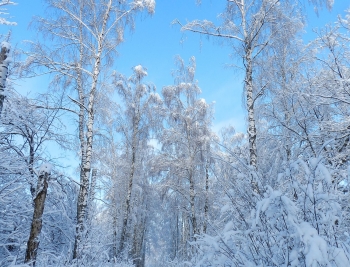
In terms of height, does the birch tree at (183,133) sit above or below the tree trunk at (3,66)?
above

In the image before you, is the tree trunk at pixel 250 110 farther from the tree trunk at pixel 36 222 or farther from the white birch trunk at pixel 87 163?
the tree trunk at pixel 36 222

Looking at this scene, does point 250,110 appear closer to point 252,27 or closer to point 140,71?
point 252,27

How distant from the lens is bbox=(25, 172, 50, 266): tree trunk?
3922 millimetres

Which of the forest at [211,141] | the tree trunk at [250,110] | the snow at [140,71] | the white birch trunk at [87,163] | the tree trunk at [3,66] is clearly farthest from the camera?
the snow at [140,71]

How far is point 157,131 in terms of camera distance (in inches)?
610

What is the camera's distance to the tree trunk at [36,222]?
392cm

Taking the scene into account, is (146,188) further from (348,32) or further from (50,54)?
(348,32)

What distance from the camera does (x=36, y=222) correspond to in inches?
158

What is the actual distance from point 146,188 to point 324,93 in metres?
15.1

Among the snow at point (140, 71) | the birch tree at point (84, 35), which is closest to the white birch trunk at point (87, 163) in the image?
the birch tree at point (84, 35)

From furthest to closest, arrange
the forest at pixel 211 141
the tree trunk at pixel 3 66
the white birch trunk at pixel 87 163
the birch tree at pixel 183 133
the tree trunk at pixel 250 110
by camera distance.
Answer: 1. the birch tree at pixel 183 133
2. the tree trunk at pixel 250 110
3. the white birch trunk at pixel 87 163
4. the tree trunk at pixel 3 66
5. the forest at pixel 211 141

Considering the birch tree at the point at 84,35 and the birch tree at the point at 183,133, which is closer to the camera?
the birch tree at the point at 84,35

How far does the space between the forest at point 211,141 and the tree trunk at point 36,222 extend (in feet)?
0.05

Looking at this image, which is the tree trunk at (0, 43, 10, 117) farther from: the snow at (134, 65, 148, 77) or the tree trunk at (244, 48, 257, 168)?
the snow at (134, 65, 148, 77)
